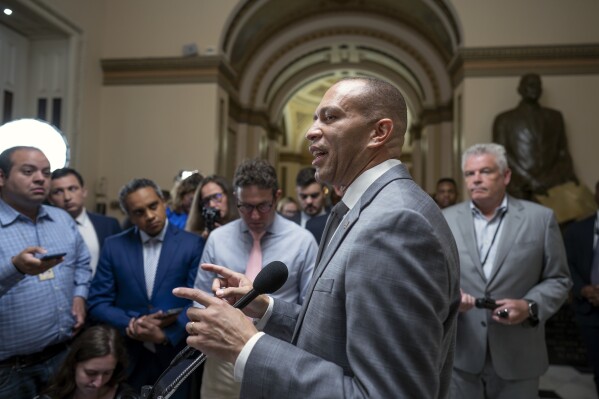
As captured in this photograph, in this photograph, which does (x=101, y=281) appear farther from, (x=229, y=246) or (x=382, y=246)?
(x=382, y=246)

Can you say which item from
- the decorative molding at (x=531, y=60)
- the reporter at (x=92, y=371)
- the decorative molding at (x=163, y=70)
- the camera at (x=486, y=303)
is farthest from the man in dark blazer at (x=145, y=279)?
the decorative molding at (x=531, y=60)

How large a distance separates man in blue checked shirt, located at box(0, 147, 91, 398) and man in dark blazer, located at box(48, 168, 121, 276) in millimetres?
699

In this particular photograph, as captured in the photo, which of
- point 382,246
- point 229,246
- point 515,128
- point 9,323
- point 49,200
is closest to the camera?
point 382,246

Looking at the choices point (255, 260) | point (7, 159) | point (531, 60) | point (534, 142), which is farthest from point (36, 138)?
point (531, 60)

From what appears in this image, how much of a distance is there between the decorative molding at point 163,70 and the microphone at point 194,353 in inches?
292

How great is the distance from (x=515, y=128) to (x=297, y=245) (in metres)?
5.68

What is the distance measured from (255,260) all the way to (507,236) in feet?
4.28

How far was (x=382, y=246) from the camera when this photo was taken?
1.12 m

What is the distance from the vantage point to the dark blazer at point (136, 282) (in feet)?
9.27

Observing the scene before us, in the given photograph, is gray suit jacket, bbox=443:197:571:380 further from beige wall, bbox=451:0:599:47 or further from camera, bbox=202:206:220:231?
beige wall, bbox=451:0:599:47

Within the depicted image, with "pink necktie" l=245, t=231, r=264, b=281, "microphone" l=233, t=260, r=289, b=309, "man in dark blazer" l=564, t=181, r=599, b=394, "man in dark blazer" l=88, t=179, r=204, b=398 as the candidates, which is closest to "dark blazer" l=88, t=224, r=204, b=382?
"man in dark blazer" l=88, t=179, r=204, b=398

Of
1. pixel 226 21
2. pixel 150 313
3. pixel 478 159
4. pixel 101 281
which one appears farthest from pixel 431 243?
pixel 226 21

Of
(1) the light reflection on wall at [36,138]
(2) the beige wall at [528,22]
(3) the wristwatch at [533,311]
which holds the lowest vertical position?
(3) the wristwatch at [533,311]

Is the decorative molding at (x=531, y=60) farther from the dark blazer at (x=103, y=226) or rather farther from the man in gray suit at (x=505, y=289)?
the dark blazer at (x=103, y=226)
